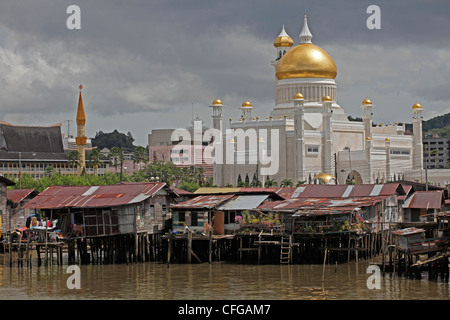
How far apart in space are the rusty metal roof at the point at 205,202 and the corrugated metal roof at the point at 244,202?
0.34m

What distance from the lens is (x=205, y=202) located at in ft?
159

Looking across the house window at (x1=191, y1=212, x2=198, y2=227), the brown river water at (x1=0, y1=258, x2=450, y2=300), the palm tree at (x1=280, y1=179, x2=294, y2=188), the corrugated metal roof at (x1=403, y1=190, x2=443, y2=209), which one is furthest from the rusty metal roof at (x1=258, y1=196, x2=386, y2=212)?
the palm tree at (x1=280, y1=179, x2=294, y2=188)

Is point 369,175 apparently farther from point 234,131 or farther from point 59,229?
point 59,229

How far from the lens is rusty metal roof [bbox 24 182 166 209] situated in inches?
1832

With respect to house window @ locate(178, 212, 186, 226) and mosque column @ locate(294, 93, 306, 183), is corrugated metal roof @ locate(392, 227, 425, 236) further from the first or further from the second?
mosque column @ locate(294, 93, 306, 183)

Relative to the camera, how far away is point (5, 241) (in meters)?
49.5

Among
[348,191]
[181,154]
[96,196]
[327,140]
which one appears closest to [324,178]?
[327,140]

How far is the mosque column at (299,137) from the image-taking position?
313 ft

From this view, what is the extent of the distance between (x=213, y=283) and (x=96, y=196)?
12.1 m

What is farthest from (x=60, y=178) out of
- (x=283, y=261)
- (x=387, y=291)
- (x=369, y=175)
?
(x=387, y=291)

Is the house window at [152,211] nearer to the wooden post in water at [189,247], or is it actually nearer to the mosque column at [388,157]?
the wooden post in water at [189,247]

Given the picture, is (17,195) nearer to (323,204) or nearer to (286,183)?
(323,204)

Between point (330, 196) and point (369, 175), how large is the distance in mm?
44508

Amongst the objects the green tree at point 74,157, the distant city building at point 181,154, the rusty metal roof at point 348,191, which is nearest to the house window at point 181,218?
the rusty metal roof at point 348,191
